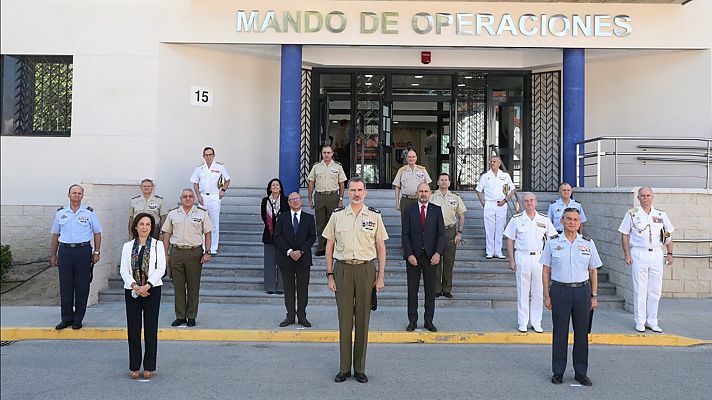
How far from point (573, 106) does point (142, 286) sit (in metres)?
10.2

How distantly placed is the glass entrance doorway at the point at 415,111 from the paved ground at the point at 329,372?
848cm

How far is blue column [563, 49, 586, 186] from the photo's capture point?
12492mm

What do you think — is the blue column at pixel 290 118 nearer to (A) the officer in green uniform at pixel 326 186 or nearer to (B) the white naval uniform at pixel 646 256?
(A) the officer in green uniform at pixel 326 186

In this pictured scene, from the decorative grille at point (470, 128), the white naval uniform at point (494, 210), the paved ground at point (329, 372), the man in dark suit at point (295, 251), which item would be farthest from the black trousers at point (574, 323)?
the decorative grille at point (470, 128)

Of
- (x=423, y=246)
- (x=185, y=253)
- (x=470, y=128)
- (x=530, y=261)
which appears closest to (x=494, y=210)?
(x=530, y=261)

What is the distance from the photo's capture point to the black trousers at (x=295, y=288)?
8074 mm

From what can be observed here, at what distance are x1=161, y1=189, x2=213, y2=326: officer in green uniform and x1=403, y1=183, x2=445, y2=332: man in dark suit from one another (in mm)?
2846

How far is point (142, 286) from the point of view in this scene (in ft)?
18.6

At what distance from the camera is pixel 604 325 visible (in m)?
8.24

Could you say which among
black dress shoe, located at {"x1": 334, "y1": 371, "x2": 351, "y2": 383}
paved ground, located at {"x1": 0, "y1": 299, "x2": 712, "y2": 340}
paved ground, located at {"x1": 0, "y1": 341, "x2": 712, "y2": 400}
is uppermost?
paved ground, located at {"x1": 0, "y1": 299, "x2": 712, "y2": 340}

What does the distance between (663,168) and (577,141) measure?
2.54m

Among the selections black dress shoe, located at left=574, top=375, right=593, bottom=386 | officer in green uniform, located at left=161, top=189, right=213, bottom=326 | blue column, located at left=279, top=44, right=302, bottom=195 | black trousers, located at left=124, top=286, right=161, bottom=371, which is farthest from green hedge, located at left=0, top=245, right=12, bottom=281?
black dress shoe, located at left=574, top=375, right=593, bottom=386

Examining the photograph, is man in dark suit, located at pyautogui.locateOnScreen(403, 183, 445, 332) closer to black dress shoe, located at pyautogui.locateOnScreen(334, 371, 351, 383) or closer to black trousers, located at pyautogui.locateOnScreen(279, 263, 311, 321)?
black trousers, located at pyautogui.locateOnScreen(279, 263, 311, 321)

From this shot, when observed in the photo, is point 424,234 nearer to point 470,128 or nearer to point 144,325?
point 144,325
